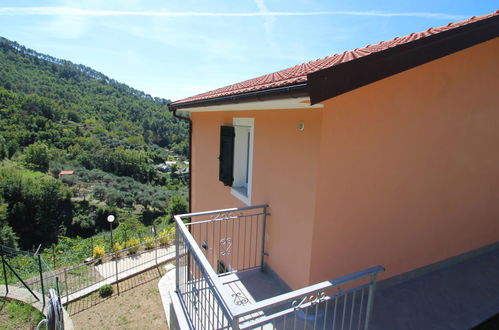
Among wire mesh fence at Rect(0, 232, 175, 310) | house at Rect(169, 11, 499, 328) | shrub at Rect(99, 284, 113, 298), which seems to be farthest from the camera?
shrub at Rect(99, 284, 113, 298)

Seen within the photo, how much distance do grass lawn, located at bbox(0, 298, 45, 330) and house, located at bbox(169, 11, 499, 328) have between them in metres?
6.93

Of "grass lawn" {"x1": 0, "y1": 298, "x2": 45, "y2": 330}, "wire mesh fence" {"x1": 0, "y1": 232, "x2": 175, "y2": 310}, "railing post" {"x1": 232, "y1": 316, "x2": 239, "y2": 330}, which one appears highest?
"railing post" {"x1": 232, "y1": 316, "x2": 239, "y2": 330}

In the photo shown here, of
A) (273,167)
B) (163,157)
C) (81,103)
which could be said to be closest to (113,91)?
(81,103)

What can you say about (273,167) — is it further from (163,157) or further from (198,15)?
(163,157)

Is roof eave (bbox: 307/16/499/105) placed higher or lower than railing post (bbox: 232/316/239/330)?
higher

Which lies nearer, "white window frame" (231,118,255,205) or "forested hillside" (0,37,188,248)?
"white window frame" (231,118,255,205)

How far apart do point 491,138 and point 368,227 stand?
2792mm

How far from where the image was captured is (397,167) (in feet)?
11.1

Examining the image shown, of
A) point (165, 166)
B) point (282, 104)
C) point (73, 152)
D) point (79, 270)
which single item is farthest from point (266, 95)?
point (165, 166)

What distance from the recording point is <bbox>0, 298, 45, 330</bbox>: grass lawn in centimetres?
718

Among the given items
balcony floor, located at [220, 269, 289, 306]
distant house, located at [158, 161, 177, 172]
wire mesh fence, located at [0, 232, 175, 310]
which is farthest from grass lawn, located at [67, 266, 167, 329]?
distant house, located at [158, 161, 177, 172]

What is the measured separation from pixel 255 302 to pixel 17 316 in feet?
28.3

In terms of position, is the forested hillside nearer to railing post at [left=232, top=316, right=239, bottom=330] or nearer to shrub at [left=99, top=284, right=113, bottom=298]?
shrub at [left=99, top=284, right=113, bottom=298]

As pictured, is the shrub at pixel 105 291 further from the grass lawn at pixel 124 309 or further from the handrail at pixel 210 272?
the handrail at pixel 210 272
